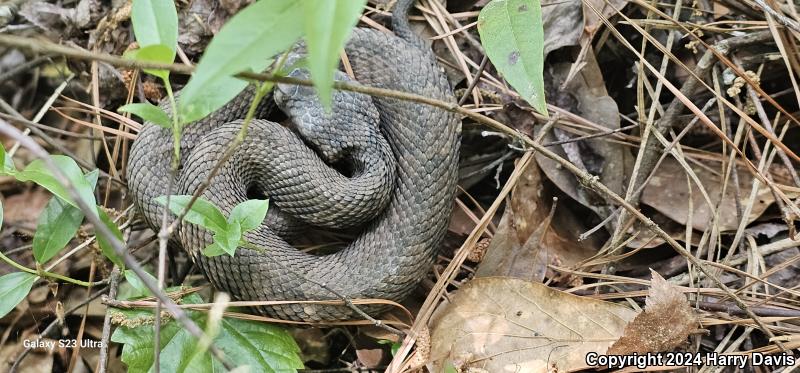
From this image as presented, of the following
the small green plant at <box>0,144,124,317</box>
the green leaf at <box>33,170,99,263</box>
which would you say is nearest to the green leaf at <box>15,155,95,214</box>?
the small green plant at <box>0,144,124,317</box>

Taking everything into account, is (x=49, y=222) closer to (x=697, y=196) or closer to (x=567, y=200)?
(x=567, y=200)

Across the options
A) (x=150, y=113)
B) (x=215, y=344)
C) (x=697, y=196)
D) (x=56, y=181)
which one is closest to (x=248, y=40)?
(x=150, y=113)

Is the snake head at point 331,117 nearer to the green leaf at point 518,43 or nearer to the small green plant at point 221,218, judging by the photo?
the small green plant at point 221,218

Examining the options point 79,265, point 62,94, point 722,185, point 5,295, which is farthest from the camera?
point 62,94

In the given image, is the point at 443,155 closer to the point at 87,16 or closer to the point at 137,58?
the point at 137,58

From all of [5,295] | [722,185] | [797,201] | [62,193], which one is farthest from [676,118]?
[5,295]

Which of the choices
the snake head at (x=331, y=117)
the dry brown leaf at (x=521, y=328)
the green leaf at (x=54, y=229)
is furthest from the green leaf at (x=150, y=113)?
the dry brown leaf at (x=521, y=328)
